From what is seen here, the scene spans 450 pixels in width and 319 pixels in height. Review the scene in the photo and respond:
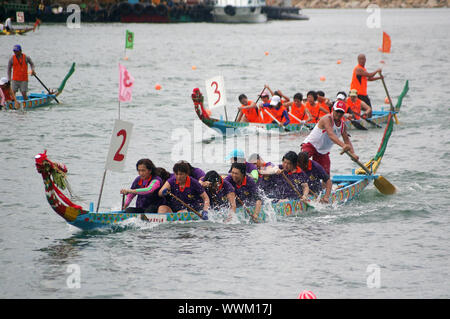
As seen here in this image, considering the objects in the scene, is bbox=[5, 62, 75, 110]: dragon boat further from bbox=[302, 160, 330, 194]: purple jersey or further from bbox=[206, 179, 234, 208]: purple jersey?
bbox=[302, 160, 330, 194]: purple jersey

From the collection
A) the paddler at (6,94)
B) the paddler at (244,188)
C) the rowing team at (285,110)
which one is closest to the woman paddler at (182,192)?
the paddler at (244,188)

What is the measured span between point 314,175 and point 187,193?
2.78m

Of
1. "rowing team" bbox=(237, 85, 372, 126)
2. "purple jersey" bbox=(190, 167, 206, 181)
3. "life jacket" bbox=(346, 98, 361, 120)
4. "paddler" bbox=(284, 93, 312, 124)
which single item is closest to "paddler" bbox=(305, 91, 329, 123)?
"rowing team" bbox=(237, 85, 372, 126)

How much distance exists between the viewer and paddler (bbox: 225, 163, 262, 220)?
12867 millimetres

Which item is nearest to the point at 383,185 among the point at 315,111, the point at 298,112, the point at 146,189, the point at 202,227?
the point at 202,227

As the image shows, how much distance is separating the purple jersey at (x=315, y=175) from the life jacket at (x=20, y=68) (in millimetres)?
13365

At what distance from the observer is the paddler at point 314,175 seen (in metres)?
13.7

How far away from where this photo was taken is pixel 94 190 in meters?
16.4

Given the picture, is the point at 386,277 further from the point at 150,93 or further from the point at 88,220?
the point at 150,93

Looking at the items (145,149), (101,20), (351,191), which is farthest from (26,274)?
(101,20)

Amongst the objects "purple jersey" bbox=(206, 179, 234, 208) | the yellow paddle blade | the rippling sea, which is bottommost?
the rippling sea

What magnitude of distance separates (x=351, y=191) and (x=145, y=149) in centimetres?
807

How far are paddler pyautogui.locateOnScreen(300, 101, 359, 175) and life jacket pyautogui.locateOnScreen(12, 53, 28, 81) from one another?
41.9 ft
